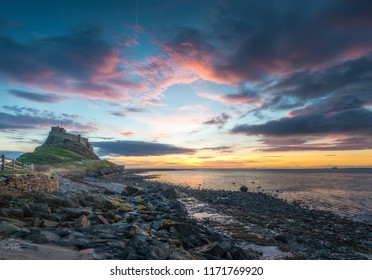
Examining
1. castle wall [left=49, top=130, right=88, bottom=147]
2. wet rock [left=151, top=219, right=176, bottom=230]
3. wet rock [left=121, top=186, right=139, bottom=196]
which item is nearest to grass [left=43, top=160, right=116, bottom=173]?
wet rock [left=121, top=186, right=139, bottom=196]

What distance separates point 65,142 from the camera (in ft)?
454

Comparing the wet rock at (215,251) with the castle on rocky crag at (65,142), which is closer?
the wet rock at (215,251)

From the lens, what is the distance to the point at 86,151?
14538 centimetres

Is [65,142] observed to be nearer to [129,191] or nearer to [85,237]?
[129,191]

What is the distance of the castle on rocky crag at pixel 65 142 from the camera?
136m

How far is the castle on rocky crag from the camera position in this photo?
447 feet

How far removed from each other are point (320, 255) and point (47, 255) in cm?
1363

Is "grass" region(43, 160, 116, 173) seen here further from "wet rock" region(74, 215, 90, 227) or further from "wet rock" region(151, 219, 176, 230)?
"wet rock" region(151, 219, 176, 230)

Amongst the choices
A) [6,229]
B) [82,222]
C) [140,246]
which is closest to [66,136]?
[82,222]

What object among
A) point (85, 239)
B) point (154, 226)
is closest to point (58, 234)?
point (85, 239)

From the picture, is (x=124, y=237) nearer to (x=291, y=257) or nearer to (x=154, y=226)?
(x=154, y=226)

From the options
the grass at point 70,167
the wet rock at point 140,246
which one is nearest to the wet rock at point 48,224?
the wet rock at point 140,246

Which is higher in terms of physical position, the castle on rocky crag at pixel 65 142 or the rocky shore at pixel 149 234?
the castle on rocky crag at pixel 65 142

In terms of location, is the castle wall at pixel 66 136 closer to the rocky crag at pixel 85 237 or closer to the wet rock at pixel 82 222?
the rocky crag at pixel 85 237
